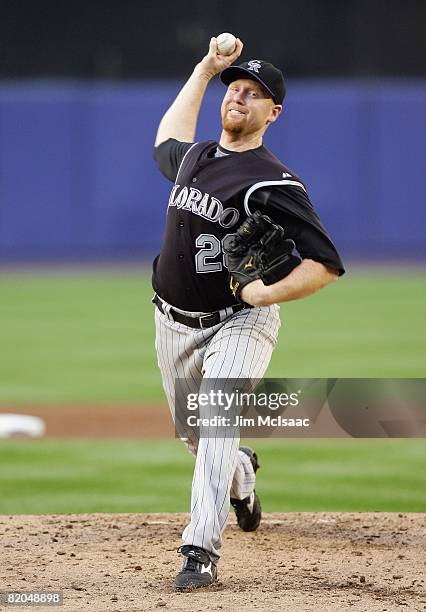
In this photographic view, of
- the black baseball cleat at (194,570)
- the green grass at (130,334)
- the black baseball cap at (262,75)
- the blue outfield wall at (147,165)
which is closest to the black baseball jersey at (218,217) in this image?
the black baseball cap at (262,75)

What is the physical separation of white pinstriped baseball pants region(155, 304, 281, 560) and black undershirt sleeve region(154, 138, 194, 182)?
2.02 feet

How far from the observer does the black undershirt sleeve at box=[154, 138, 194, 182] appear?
4605mm

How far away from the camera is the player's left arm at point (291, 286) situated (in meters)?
3.88


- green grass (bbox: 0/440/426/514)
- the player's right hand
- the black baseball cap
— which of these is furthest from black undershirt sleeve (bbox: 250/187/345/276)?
green grass (bbox: 0/440/426/514)

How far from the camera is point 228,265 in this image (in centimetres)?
402

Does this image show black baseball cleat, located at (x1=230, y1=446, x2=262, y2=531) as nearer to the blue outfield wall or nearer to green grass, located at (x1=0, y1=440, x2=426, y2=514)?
green grass, located at (x1=0, y1=440, x2=426, y2=514)

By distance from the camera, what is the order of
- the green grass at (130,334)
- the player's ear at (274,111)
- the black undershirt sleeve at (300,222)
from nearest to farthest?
the black undershirt sleeve at (300,222) < the player's ear at (274,111) < the green grass at (130,334)

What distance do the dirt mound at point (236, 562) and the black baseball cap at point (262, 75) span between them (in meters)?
1.81

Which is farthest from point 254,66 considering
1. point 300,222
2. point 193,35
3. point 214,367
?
point 193,35

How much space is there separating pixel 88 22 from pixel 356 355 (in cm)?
1343

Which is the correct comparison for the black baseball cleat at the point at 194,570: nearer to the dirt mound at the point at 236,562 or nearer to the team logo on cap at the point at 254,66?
the dirt mound at the point at 236,562

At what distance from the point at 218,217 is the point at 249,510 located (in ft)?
4.51

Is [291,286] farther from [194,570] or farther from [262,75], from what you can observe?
[194,570]

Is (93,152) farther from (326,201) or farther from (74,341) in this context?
(74,341)
